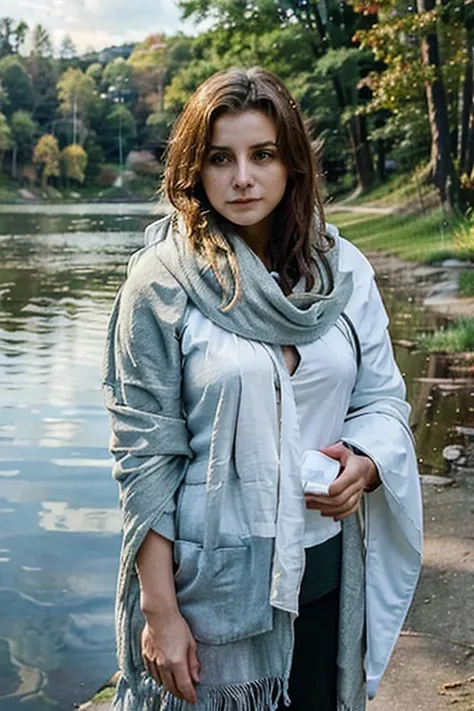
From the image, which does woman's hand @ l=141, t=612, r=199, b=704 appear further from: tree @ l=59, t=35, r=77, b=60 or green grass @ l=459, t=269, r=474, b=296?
tree @ l=59, t=35, r=77, b=60

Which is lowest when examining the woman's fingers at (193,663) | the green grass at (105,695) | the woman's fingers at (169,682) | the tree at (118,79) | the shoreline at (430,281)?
the shoreline at (430,281)

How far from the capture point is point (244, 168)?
116cm

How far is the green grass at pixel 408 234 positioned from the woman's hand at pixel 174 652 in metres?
7.98

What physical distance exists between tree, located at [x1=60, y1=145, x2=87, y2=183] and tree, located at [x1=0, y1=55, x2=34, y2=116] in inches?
36.0

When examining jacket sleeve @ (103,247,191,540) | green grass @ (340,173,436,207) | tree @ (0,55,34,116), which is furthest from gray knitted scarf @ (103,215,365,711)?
tree @ (0,55,34,116)

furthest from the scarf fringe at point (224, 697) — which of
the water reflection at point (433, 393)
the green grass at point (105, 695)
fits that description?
the water reflection at point (433, 393)

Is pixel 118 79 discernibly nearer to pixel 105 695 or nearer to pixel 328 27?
pixel 328 27

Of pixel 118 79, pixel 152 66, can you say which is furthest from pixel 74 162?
pixel 152 66

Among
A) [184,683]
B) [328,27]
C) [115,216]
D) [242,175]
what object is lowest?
→ [115,216]

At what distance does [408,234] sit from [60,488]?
23.0 ft

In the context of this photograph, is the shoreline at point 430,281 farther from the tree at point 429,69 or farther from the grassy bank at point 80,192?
the grassy bank at point 80,192

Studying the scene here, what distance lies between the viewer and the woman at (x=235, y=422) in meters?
1.13

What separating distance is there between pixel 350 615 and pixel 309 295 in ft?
1.30

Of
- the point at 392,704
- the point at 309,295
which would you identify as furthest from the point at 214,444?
the point at 392,704
